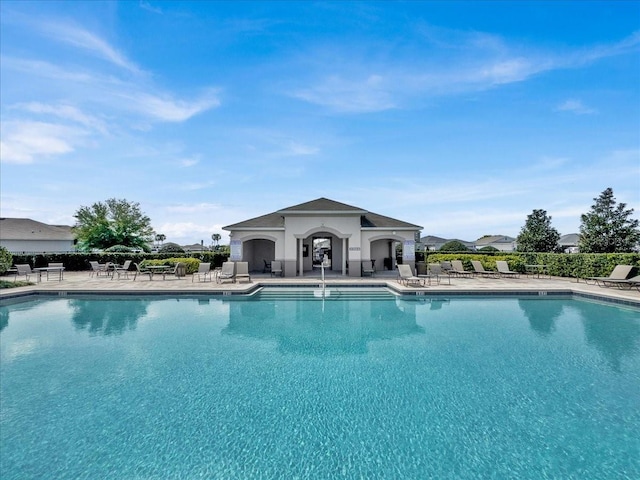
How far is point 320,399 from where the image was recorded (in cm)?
538

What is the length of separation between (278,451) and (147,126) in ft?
61.8

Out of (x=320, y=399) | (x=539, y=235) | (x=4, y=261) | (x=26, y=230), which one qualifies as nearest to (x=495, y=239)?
(x=539, y=235)

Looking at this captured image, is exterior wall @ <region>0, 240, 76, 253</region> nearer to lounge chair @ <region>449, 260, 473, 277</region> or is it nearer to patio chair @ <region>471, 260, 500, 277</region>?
lounge chair @ <region>449, 260, 473, 277</region>

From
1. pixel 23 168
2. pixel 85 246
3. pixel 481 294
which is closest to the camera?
pixel 481 294

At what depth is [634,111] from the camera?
17.0 meters

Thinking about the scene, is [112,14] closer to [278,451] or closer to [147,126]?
[147,126]

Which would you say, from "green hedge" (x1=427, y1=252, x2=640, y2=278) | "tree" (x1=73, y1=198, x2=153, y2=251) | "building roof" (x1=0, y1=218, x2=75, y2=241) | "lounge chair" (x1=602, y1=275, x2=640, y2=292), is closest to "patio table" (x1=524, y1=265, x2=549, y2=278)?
"green hedge" (x1=427, y1=252, x2=640, y2=278)

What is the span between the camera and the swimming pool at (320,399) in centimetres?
385

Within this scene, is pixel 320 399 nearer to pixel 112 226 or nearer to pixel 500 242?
pixel 112 226

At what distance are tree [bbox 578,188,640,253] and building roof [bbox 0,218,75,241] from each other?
5686 cm

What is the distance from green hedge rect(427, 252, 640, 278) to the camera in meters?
17.1

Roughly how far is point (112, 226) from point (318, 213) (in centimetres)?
2998

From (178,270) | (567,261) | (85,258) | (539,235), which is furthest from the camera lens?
(539,235)

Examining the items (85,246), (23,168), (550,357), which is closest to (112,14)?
(23,168)
